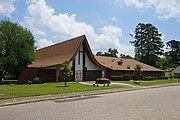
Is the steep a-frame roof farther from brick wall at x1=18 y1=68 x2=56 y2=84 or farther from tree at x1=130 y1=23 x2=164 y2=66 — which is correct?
tree at x1=130 y1=23 x2=164 y2=66

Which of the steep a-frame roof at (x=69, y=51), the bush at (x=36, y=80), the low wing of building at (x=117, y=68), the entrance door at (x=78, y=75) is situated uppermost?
the steep a-frame roof at (x=69, y=51)

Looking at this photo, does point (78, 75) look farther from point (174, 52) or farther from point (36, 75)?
point (174, 52)

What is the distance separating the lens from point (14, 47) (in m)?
33.2

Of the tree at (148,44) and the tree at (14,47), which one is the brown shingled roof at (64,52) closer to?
the tree at (14,47)

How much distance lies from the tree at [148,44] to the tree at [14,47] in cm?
5063

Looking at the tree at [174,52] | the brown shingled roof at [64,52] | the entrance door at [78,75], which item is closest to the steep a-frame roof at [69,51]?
the brown shingled roof at [64,52]

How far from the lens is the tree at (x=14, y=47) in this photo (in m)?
32.3

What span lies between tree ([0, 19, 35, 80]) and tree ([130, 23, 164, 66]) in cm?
5063

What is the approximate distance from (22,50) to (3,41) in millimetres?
2961

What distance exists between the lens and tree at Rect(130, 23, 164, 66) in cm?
7594

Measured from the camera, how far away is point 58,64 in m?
34.0

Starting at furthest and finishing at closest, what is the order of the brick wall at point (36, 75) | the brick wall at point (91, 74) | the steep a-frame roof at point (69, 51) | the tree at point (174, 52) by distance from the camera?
the tree at point (174, 52), the brick wall at point (91, 74), the steep a-frame roof at point (69, 51), the brick wall at point (36, 75)

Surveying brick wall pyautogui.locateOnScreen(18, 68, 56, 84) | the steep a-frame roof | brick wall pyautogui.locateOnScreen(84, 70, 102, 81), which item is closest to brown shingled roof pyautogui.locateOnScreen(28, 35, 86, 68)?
the steep a-frame roof

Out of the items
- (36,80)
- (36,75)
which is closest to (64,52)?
(36,75)
